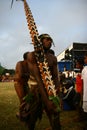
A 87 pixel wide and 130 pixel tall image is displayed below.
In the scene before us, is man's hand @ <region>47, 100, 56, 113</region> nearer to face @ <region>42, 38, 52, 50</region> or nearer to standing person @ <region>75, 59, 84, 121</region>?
face @ <region>42, 38, 52, 50</region>

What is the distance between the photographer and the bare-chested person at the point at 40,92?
5.31 metres

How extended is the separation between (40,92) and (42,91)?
6cm

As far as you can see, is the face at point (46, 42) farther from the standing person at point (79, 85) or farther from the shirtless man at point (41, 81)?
the standing person at point (79, 85)

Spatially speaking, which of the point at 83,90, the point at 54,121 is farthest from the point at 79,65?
the point at 54,121

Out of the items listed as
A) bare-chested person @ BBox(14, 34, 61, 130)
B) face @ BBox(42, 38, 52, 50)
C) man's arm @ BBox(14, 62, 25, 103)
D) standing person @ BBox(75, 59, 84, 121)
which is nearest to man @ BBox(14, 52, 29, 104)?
man's arm @ BBox(14, 62, 25, 103)

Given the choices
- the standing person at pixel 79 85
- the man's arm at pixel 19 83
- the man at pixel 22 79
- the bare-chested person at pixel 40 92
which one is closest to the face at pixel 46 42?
the bare-chested person at pixel 40 92

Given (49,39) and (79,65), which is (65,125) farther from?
(49,39)

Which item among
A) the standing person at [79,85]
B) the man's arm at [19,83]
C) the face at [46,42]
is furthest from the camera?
the standing person at [79,85]

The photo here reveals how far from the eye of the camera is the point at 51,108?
5203 mm

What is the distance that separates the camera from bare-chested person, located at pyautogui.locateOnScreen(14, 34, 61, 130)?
531 centimetres

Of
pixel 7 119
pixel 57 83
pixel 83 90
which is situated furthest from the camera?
pixel 7 119

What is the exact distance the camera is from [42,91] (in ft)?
17.4

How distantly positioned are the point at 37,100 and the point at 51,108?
612mm

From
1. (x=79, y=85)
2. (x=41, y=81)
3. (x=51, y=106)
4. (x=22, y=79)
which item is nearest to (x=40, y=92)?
(x=41, y=81)
